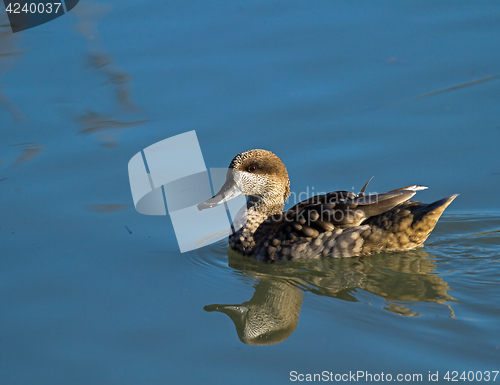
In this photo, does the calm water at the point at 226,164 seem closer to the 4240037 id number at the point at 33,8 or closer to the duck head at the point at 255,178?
the 4240037 id number at the point at 33,8

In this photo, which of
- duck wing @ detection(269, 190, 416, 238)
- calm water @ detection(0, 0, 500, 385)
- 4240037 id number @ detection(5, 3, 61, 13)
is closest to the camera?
calm water @ detection(0, 0, 500, 385)

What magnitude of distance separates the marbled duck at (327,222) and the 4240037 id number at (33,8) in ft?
20.7

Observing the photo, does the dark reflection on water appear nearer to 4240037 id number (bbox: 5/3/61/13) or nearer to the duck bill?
the duck bill

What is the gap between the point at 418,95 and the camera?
27.7ft

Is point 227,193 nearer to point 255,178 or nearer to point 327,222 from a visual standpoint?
point 255,178

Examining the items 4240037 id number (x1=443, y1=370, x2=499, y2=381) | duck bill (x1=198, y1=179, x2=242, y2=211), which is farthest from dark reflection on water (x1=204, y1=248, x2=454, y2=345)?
4240037 id number (x1=443, y1=370, x2=499, y2=381)

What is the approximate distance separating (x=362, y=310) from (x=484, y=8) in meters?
6.74

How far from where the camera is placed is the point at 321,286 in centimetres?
569

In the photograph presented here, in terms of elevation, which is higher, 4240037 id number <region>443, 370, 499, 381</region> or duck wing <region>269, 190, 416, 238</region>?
duck wing <region>269, 190, 416, 238</region>

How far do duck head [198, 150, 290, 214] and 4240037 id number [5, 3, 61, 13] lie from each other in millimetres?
6205

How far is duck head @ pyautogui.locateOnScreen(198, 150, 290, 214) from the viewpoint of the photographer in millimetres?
6434

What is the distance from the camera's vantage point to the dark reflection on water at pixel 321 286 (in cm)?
518

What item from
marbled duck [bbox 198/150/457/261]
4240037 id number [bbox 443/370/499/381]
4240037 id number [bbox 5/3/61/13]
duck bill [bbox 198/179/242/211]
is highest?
4240037 id number [bbox 5/3/61/13]

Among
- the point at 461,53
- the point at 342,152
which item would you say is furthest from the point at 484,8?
the point at 342,152
